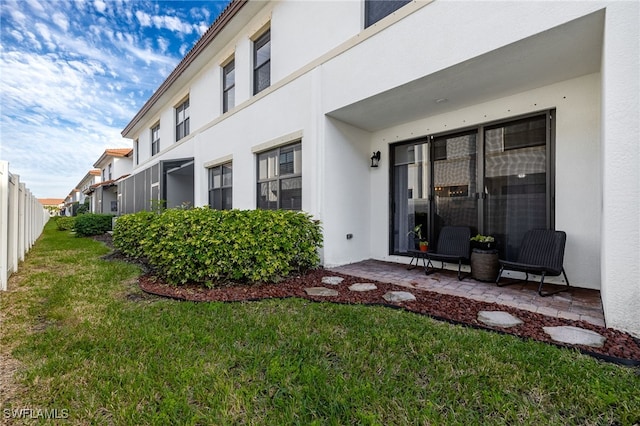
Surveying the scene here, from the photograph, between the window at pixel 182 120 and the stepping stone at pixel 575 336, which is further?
the window at pixel 182 120

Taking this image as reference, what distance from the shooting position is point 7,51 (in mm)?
8914

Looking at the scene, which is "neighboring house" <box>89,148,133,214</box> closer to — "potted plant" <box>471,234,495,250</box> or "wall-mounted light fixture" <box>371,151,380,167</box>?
"wall-mounted light fixture" <box>371,151,380,167</box>

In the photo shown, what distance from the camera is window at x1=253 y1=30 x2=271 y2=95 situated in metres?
7.70

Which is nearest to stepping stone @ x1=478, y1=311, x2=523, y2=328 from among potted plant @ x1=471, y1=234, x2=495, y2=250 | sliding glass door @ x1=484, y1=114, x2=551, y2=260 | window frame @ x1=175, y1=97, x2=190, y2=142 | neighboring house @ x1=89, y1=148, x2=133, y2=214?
potted plant @ x1=471, y1=234, x2=495, y2=250

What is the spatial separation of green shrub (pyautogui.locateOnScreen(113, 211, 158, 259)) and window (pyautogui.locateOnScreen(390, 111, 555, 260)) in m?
5.69

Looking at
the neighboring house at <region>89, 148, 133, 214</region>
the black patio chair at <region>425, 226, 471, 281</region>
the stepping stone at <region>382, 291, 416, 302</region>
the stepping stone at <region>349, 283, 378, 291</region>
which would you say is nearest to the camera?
the stepping stone at <region>382, 291, 416, 302</region>

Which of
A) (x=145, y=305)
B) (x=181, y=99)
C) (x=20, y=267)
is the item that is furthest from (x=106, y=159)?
(x=145, y=305)

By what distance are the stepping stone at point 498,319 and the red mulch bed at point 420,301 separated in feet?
0.23

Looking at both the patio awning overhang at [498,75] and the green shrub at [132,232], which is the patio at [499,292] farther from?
the green shrub at [132,232]

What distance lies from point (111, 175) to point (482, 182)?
29.6m

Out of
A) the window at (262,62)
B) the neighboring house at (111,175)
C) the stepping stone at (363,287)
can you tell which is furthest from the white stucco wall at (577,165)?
the neighboring house at (111,175)

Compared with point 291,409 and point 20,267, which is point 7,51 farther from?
point 291,409

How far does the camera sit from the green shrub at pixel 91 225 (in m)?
13.8

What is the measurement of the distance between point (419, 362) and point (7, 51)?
1401 centimetres
